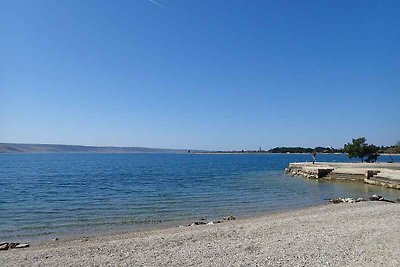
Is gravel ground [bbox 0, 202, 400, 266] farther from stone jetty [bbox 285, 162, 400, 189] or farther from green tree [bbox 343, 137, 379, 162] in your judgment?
green tree [bbox 343, 137, 379, 162]

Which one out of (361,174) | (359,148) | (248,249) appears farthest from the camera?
(359,148)

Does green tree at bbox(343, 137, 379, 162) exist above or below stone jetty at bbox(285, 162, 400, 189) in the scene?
above

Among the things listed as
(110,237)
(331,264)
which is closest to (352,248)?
(331,264)

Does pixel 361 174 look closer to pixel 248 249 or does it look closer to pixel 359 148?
pixel 359 148

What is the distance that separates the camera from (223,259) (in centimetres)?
1005

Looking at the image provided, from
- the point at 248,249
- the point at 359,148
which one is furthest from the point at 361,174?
the point at 248,249

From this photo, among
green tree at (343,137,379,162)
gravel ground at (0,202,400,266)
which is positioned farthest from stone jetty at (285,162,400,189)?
gravel ground at (0,202,400,266)

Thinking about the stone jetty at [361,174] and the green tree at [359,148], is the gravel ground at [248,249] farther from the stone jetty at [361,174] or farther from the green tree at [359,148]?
the green tree at [359,148]

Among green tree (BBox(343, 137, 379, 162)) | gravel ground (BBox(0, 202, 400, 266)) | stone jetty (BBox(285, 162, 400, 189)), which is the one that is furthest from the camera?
green tree (BBox(343, 137, 379, 162))

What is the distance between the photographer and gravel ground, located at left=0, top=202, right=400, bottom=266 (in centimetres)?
984

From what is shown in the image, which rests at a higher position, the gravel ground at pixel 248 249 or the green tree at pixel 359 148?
the green tree at pixel 359 148

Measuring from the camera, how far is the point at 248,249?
1105 centimetres

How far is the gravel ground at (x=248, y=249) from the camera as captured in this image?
984cm

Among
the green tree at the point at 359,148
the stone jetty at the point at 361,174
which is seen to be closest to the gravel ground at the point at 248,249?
the stone jetty at the point at 361,174
